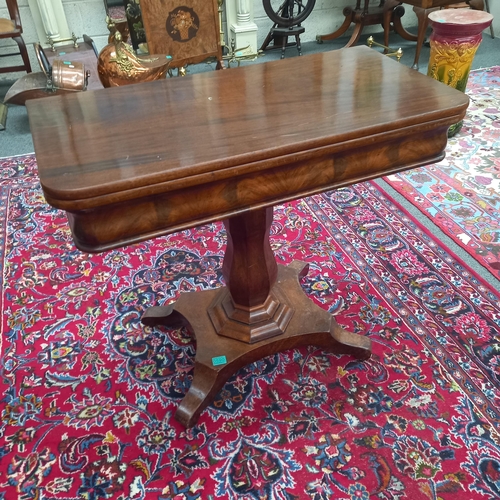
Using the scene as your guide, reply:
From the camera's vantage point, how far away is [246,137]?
1008 mm

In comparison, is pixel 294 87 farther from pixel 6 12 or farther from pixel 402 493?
pixel 6 12

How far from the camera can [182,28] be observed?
3588 millimetres

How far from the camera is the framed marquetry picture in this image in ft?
11.3

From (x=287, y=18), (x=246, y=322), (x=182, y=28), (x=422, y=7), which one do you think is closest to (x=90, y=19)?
(x=182, y=28)

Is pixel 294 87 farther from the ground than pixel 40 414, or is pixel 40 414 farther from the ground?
pixel 294 87

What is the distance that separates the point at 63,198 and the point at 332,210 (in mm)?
1721

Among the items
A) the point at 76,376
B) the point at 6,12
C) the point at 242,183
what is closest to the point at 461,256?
the point at 242,183

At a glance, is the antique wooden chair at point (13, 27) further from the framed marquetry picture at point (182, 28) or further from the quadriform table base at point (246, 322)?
the quadriform table base at point (246, 322)

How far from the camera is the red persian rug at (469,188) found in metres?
2.14

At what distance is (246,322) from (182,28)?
2.86 metres

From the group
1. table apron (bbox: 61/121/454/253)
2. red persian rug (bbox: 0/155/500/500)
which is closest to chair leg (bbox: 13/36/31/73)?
red persian rug (bbox: 0/155/500/500)

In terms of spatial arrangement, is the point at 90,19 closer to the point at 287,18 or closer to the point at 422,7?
the point at 287,18

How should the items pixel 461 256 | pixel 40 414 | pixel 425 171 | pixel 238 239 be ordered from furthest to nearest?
pixel 425 171
pixel 461 256
pixel 40 414
pixel 238 239

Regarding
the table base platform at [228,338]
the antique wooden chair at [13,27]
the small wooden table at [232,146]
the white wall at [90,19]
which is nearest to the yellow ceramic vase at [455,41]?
→ the small wooden table at [232,146]
